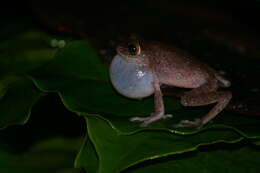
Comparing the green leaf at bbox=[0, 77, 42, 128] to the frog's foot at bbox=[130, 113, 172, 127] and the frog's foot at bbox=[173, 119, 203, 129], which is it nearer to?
the frog's foot at bbox=[130, 113, 172, 127]

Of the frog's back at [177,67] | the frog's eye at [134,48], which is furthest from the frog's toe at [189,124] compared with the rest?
the frog's eye at [134,48]

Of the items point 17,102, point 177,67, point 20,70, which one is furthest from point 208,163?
point 20,70

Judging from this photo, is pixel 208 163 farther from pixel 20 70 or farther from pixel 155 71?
pixel 20 70

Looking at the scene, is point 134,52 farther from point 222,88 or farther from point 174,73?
point 222,88

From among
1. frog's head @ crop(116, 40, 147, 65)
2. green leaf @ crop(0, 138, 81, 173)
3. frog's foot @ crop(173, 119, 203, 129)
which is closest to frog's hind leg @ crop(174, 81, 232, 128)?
frog's foot @ crop(173, 119, 203, 129)

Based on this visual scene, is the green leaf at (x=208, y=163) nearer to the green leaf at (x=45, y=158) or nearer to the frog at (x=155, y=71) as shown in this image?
the frog at (x=155, y=71)

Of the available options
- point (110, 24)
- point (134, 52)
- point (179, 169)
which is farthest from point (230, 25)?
point (179, 169)
